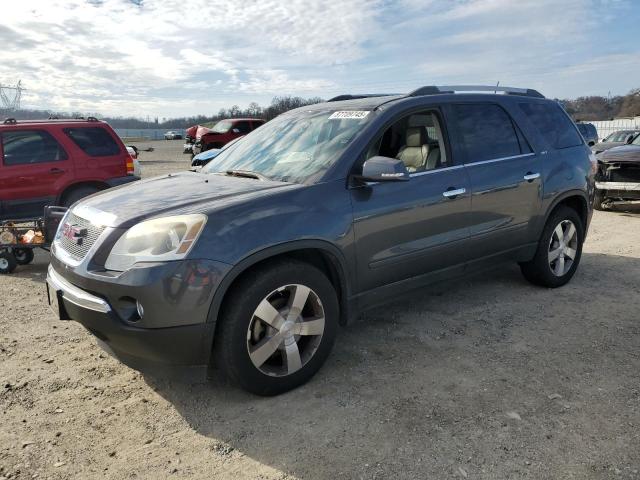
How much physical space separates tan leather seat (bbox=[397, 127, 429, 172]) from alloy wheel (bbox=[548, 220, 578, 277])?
179 cm

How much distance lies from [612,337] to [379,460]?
2.45m

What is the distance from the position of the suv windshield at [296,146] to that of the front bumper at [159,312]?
1.05m

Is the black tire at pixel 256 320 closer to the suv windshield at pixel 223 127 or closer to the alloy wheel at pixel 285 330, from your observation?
the alloy wheel at pixel 285 330

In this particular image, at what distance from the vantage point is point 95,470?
8.39ft

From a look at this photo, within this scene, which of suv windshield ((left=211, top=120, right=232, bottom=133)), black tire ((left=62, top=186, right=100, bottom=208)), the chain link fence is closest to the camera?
black tire ((left=62, top=186, right=100, bottom=208))

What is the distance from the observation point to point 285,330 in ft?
10.2

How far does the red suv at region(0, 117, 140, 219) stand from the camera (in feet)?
25.3

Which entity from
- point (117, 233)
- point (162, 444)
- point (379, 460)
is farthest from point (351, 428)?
point (117, 233)

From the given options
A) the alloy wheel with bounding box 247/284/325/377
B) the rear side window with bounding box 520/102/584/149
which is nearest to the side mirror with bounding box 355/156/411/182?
the alloy wheel with bounding box 247/284/325/377

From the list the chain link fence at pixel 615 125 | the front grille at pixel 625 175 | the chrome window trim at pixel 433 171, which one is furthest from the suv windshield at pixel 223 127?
the chain link fence at pixel 615 125

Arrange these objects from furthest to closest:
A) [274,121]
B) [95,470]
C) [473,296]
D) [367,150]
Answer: [473,296] → [274,121] → [367,150] → [95,470]

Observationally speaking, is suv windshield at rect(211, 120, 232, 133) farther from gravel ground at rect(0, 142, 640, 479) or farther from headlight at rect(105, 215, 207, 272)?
headlight at rect(105, 215, 207, 272)

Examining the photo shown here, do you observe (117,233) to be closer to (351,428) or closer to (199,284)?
(199,284)

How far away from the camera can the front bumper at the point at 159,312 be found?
2721 mm
